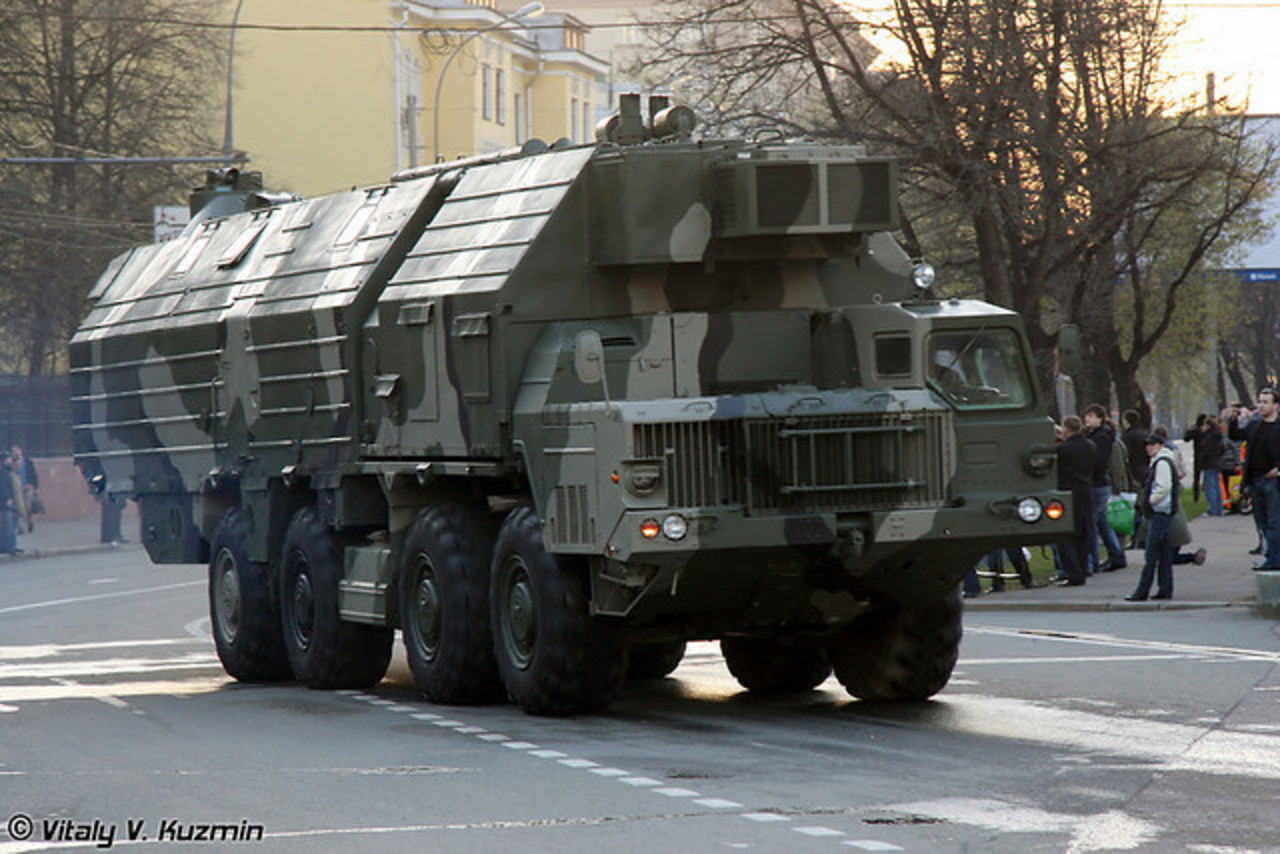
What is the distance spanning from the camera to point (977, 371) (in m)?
15.6

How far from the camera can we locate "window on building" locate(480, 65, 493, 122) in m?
80.8

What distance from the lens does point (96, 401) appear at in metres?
23.8

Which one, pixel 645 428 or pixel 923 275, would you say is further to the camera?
pixel 923 275

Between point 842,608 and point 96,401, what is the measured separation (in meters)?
10.5

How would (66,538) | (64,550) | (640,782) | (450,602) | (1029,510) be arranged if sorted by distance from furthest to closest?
(66,538) → (64,550) → (450,602) → (1029,510) → (640,782)

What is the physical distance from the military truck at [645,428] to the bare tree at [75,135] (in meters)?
36.1

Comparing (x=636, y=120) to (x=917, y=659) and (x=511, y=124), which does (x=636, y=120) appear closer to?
(x=917, y=659)

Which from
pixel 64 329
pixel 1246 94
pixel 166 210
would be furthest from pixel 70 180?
pixel 1246 94

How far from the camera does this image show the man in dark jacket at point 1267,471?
25594mm

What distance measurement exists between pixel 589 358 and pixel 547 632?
1.73m

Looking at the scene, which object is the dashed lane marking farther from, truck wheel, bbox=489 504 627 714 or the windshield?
the windshield

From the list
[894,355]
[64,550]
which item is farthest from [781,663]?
[64,550]

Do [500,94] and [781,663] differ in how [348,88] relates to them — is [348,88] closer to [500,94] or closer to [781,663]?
[500,94]

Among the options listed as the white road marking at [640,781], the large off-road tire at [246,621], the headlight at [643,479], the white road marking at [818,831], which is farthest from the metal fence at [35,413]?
the white road marking at [818,831]
